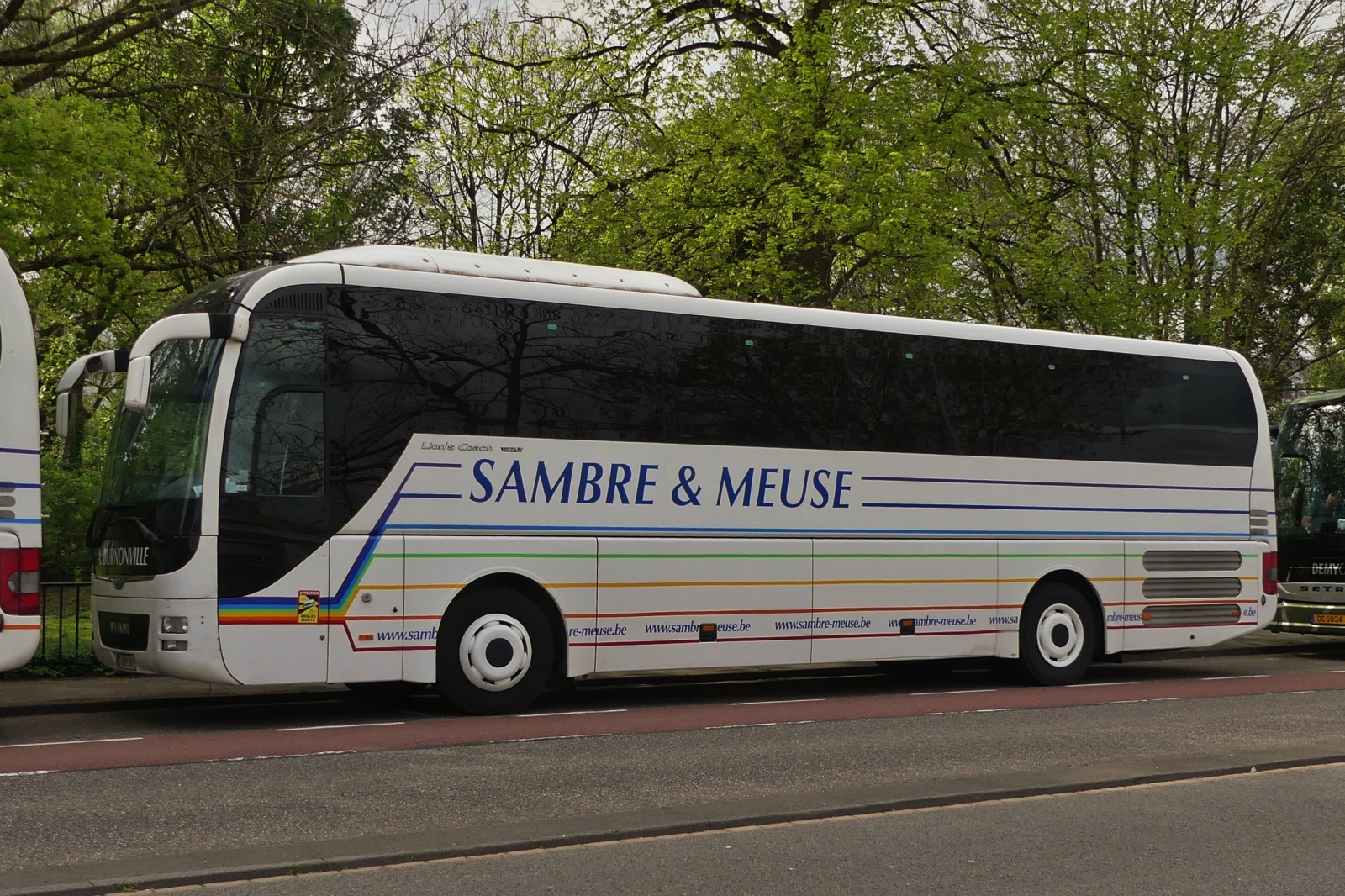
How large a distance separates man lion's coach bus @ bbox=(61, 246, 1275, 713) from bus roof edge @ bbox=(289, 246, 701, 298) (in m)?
0.03

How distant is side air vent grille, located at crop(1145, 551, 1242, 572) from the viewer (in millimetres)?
16656

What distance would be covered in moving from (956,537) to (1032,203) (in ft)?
41.0

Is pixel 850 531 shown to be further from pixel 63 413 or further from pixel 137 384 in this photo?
pixel 63 413

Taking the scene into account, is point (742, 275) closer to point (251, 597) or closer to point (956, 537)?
point (956, 537)

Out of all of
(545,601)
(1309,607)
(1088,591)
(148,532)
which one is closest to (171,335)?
(148,532)

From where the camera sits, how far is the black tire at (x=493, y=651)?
40.3 feet

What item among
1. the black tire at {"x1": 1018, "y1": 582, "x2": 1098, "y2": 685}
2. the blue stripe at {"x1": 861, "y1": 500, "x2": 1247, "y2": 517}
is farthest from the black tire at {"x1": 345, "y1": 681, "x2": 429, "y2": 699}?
the black tire at {"x1": 1018, "y1": 582, "x2": 1098, "y2": 685}

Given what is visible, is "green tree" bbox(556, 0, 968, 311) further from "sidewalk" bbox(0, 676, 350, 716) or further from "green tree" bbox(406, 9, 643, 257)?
"sidewalk" bbox(0, 676, 350, 716)

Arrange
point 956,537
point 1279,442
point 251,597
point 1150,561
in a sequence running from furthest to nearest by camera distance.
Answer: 1. point 1279,442
2. point 1150,561
3. point 956,537
4. point 251,597

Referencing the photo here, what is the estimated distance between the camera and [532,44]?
26.1 m

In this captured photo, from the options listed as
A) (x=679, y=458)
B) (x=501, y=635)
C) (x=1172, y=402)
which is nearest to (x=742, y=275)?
(x=1172, y=402)

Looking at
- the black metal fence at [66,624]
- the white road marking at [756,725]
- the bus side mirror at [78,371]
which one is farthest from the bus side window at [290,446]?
the black metal fence at [66,624]

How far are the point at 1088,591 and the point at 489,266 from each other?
7518mm

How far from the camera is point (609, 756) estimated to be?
10.1 metres
